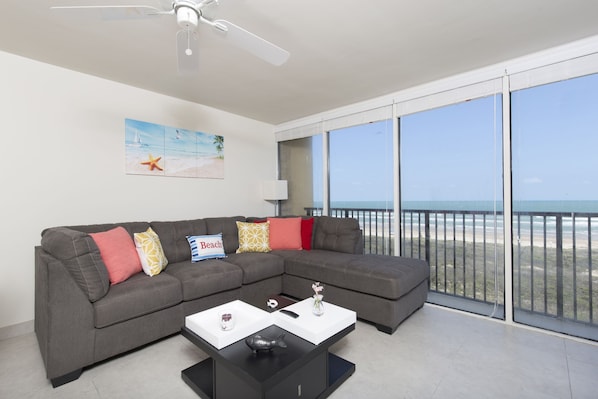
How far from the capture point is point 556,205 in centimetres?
246

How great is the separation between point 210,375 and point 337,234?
2052mm

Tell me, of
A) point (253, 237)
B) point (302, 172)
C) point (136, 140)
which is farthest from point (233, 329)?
point (302, 172)

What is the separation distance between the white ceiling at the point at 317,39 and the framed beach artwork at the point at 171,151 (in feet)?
1.68

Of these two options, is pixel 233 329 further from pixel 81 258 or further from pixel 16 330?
pixel 16 330

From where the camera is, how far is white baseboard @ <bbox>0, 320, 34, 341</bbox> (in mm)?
2348

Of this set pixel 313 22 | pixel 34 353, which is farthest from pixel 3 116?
pixel 313 22

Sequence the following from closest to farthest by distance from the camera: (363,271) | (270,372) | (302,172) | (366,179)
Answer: (270,372)
(363,271)
(366,179)
(302,172)

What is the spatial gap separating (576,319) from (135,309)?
3.61m

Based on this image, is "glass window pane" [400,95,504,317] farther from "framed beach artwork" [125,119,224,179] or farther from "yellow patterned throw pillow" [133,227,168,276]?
"yellow patterned throw pillow" [133,227,168,276]

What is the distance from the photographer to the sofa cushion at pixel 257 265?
9.21 ft

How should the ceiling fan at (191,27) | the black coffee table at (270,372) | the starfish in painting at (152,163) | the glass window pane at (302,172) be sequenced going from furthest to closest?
the glass window pane at (302,172) → the starfish in painting at (152,163) → the ceiling fan at (191,27) → the black coffee table at (270,372)

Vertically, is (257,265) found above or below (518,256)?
below

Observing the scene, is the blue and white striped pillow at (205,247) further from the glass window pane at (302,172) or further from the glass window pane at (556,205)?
the glass window pane at (556,205)

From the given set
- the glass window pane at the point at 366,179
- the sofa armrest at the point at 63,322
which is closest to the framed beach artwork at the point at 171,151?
the sofa armrest at the point at 63,322
